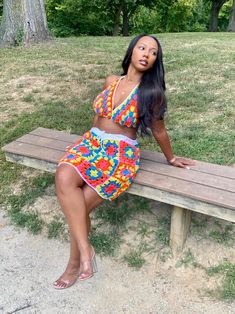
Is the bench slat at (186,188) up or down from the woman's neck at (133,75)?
down

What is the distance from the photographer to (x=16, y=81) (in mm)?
5969

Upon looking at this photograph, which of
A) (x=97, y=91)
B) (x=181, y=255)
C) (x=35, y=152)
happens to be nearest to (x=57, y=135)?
(x=35, y=152)

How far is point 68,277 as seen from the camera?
2.59 meters

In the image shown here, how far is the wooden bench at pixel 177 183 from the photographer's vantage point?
235cm

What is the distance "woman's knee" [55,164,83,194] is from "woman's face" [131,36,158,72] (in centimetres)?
84

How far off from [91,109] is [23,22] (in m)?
3.95

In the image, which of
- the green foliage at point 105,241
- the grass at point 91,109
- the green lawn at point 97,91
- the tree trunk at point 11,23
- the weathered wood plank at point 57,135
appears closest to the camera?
the green foliage at point 105,241

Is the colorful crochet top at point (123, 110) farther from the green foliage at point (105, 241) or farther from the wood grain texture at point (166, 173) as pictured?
the green foliage at point (105, 241)

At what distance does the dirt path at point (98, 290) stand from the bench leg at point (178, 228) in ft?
0.65

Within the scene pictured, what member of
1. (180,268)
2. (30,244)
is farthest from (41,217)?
(180,268)

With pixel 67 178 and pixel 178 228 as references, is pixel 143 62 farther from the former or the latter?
pixel 178 228

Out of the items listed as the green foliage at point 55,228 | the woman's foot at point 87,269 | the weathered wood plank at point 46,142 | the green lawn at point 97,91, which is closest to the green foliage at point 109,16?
the green lawn at point 97,91

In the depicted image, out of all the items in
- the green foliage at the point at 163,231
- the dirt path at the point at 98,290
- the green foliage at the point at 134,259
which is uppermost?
the green foliage at the point at 163,231

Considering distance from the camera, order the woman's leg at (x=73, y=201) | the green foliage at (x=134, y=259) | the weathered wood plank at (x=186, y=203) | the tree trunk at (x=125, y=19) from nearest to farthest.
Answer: the weathered wood plank at (x=186, y=203), the woman's leg at (x=73, y=201), the green foliage at (x=134, y=259), the tree trunk at (x=125, y=19)
